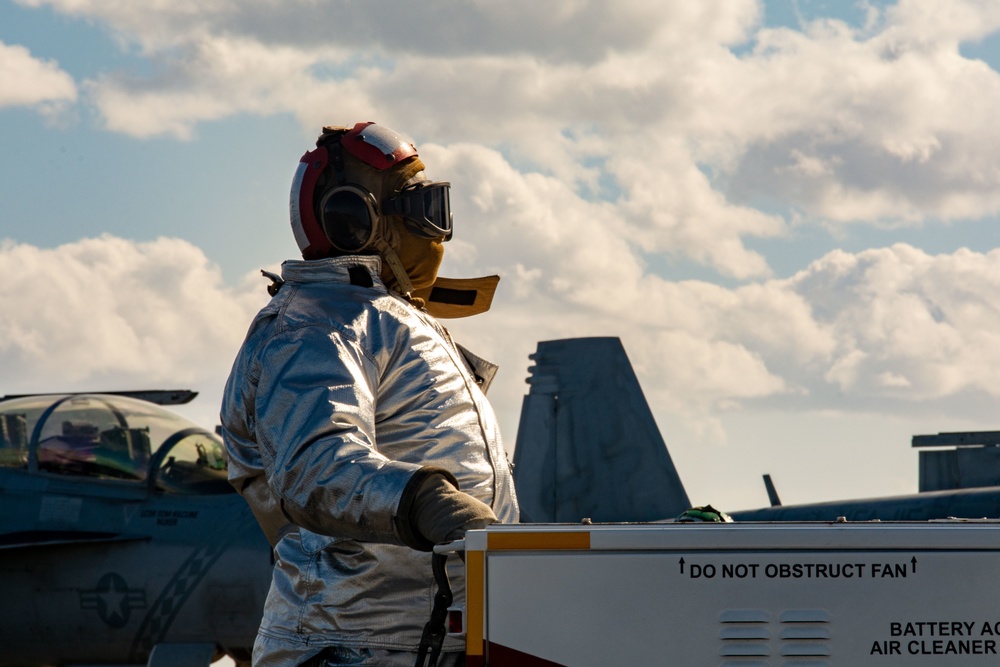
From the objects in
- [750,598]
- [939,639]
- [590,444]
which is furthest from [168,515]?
[939,639]

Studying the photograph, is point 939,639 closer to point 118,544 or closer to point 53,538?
point 118,544

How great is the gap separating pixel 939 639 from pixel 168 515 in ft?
28.4

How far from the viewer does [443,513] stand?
115 inches

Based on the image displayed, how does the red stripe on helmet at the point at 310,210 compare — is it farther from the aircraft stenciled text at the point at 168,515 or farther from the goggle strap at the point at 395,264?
the aircraft stenciled text at the point at 168,515

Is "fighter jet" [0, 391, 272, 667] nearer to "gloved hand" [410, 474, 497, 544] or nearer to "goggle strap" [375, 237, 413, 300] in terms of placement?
"goggle strap" [375, 237, 413, 300]

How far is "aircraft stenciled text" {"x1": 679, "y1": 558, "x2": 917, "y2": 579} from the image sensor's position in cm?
273

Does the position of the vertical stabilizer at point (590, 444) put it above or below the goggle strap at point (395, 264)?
above

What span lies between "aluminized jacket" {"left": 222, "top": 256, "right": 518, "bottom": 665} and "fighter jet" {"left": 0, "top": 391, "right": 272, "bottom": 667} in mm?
6406

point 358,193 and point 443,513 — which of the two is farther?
point 358,193

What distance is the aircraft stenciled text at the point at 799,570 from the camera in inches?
108

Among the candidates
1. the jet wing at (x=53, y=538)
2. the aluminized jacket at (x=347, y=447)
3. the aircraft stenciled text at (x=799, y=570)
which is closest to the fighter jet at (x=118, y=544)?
the jet wing at (x=53, y=538)

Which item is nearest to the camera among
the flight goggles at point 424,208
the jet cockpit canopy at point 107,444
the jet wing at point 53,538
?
the flight goggles at point 424,208

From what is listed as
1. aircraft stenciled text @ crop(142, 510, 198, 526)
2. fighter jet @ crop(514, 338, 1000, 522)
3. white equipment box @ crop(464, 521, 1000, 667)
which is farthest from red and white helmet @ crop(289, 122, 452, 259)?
fighter jet @ crop(514, 338, 1000, 522)

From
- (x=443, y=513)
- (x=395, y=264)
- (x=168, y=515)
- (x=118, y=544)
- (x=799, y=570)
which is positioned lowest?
(x=799, y=570)
